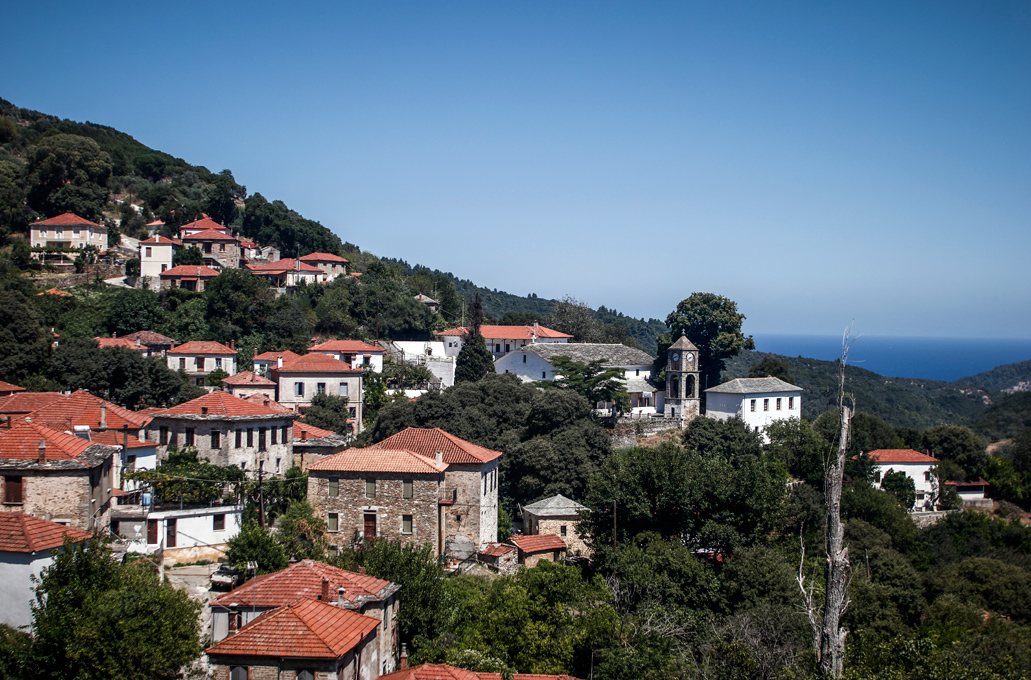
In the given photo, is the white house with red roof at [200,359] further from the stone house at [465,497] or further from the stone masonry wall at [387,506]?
the stone masonry wall at [387,506]

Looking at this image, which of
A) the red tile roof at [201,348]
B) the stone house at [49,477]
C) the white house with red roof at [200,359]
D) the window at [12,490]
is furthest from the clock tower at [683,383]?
the window at [12,490]

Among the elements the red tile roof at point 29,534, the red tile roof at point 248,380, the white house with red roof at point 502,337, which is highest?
the white house with red roof at point 502,337

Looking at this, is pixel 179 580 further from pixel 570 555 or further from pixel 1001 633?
pixel 1001 633

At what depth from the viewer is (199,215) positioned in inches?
3029

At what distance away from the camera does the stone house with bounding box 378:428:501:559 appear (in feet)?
98.5

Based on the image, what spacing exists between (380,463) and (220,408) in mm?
7930

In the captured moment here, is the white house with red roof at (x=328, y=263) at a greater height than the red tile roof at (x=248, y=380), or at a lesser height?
greater

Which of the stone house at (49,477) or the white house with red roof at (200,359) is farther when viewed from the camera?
the white house with red roof at (200,359)

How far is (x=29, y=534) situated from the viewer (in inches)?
717

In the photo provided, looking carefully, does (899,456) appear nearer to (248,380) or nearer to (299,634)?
(248,380)

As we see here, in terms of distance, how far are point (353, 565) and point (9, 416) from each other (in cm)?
1667

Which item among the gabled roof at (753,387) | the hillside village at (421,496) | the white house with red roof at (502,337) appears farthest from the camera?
the white house with red roof at (502,337)

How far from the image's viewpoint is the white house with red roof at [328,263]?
68.1 meters

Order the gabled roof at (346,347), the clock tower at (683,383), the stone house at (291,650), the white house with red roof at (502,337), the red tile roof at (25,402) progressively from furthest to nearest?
the white house with red roof at (502,337), the clock tower at (683,383), the gabled roof at (346,347), the red tile roof at (25,402), the stone house at (291,650)
